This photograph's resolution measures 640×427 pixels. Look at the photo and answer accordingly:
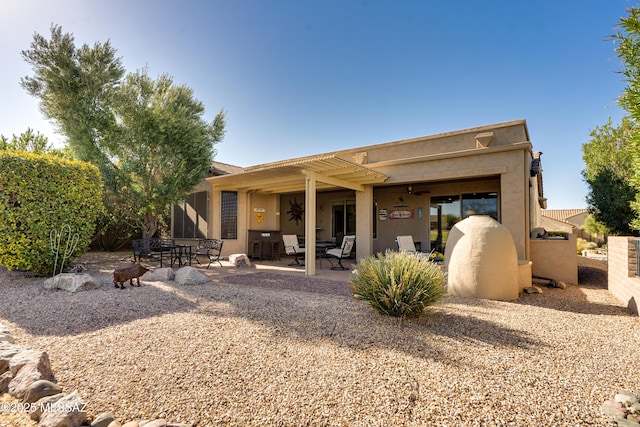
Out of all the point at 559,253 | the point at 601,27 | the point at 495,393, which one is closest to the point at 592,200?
the point at 559,253

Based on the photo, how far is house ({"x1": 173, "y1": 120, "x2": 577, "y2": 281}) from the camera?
776cm

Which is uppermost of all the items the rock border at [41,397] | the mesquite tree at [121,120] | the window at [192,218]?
the mesquite tree at [121,120]

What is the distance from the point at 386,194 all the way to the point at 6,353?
11.1m

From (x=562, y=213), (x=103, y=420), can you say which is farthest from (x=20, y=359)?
(x=562, y=213)

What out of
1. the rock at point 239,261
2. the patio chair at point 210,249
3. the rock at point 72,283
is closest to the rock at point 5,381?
the rock at point 72,283

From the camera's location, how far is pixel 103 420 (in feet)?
6.24

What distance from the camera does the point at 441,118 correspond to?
1032cm

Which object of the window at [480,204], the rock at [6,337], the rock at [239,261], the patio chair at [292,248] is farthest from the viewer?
the window at [480,204]

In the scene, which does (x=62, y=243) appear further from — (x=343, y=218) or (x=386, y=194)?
(x=386, y=194)

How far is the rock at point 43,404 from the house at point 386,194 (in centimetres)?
599

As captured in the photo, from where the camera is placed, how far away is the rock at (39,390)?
2115 mm

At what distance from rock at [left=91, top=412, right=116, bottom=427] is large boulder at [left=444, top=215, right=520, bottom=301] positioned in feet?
17.7

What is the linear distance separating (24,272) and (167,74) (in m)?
7.04

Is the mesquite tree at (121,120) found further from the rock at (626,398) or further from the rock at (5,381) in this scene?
the rock at (626,398)
